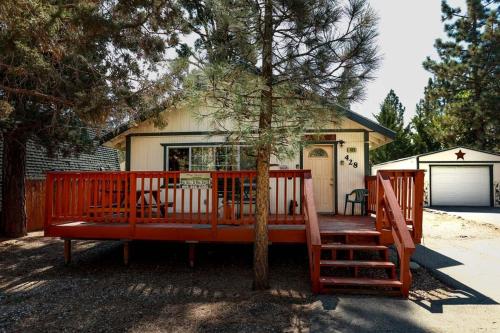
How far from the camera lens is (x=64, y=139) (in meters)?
9.44

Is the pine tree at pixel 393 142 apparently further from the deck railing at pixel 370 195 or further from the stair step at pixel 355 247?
the stair step at pixel 355 247

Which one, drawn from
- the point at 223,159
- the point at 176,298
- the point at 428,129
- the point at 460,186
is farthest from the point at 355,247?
the point at 428,129

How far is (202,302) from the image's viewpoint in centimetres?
466

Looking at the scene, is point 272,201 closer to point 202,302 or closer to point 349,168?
point 349,168

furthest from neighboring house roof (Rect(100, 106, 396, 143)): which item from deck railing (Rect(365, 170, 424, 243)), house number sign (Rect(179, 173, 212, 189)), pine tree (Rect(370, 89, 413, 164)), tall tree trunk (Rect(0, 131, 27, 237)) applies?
pine tree (Rect(370, 89, 413, 164))

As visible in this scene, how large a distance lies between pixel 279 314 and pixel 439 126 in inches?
1008

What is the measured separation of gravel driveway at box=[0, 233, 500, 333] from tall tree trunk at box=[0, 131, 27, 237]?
356 centimetres

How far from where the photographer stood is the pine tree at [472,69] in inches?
824

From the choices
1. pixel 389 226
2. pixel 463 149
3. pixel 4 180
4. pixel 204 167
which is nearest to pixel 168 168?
pixel 204 167

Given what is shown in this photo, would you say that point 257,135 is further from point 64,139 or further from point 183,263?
point 64,139

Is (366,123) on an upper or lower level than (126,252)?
upper

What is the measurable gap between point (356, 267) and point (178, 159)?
224 inches

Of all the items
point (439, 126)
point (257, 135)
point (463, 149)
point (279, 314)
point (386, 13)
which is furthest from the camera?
point (439, 126)

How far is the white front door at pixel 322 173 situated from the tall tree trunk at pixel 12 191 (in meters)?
7.87
